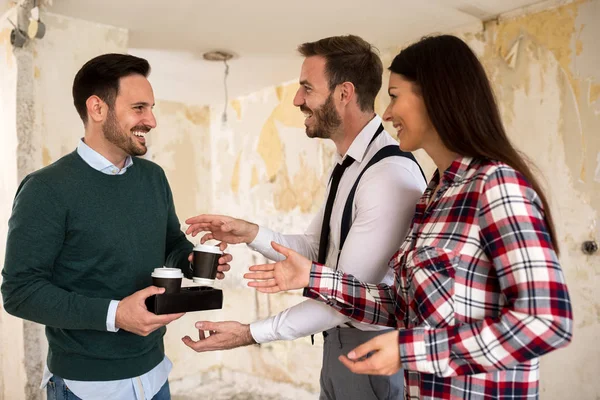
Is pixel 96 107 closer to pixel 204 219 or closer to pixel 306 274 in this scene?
pixel 204 219

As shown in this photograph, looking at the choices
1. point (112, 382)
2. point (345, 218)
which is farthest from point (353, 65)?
point (112, 382)

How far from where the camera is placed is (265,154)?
4996 millimetres

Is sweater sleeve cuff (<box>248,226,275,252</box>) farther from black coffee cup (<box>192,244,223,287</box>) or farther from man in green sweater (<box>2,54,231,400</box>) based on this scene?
black coffee cup (<box>192,244,223,287</box>)

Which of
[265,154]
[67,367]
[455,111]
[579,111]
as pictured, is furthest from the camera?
[265,154]

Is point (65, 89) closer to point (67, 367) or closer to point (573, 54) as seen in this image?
point (67, 367)

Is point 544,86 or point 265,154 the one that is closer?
point 544,86

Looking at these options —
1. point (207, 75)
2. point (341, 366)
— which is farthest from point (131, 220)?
point (207, 75)

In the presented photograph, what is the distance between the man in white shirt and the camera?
1.53 m

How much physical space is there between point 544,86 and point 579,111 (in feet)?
0.82

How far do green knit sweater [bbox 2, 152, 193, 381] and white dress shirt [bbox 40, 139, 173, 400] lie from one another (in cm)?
2

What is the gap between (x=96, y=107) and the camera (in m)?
1.75

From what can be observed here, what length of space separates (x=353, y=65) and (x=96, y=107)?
92 cm

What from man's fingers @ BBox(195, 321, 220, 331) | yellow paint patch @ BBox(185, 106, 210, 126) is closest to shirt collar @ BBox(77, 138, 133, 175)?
man's fingers @ BBox(195, 321, 220, 331)

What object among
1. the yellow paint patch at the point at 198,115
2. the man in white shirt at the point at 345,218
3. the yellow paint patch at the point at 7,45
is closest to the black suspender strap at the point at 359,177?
the man in white shirt at the point at 345,218
